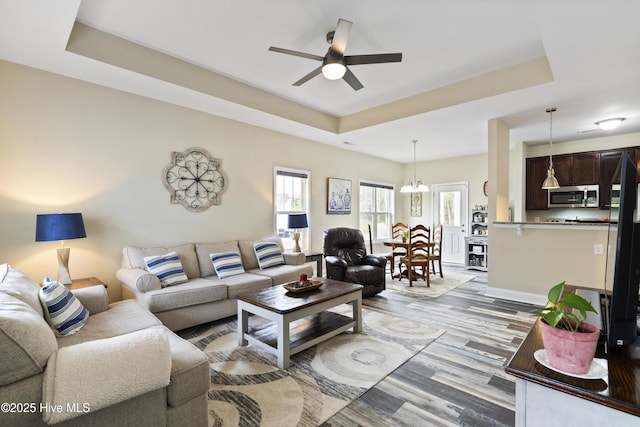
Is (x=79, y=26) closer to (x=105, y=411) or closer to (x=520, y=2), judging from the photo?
(x=105, y=411)

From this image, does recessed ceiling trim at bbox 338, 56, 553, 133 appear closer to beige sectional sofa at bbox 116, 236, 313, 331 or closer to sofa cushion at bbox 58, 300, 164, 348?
beige sectional sofa at bbox 116, 236, 313, 331

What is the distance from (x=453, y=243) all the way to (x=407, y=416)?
20.3 feet

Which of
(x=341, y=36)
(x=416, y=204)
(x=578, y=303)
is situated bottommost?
(x=578, y=303)

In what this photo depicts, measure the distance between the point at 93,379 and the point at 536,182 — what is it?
7259 mm

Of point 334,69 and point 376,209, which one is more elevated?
point 334,69

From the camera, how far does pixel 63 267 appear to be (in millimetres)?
2928

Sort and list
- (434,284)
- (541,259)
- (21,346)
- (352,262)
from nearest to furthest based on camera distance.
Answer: (21,346), (541,259), (352,262), (434,284)

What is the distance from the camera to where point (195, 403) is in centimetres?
163

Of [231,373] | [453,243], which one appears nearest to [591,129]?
[453,243]

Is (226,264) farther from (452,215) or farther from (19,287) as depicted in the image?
(452,215)

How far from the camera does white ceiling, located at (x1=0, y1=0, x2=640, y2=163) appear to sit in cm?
240

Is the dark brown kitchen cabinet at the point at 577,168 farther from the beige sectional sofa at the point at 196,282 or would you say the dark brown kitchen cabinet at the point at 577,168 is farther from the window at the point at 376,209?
the beige sectional sofa at the point at 196,282

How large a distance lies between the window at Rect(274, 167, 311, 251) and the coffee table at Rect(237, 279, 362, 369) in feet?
6.82

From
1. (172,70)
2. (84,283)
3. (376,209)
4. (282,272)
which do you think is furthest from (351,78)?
Result: (376,209)
